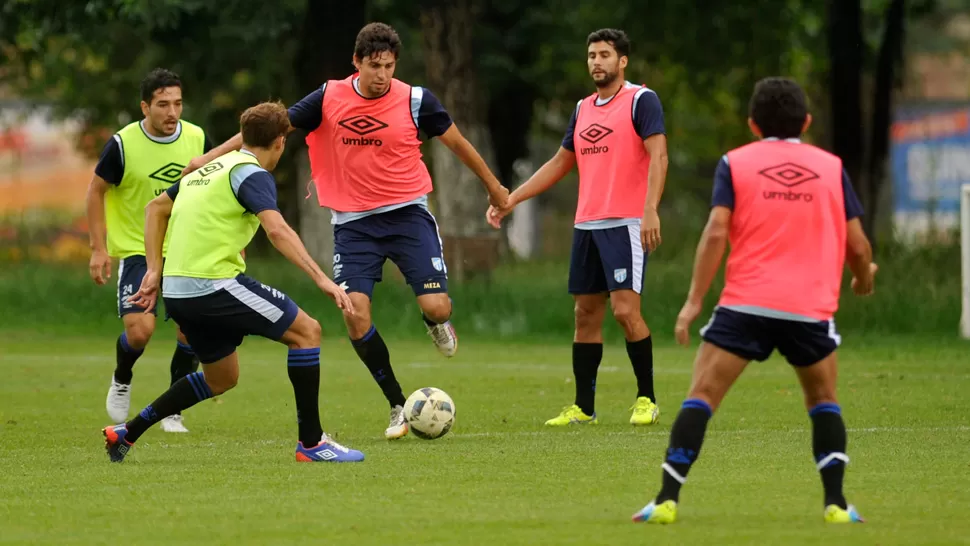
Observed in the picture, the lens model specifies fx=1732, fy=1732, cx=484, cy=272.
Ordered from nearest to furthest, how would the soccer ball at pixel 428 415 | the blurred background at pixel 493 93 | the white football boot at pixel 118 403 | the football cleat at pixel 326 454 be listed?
the football cleat at pixel 326 454, the soccer ball at pixel 428 415, the white football boot at pixel 118 403, the blurred background at pixel 493 93

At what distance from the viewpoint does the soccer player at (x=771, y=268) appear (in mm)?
6539

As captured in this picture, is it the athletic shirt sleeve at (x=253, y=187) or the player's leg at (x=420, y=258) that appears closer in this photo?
the athletic shirt sleeve at (x=253, y=187)

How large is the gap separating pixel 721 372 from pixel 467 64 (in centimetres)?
1713

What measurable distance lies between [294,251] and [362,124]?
215 centimetres

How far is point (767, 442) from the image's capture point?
959 cm

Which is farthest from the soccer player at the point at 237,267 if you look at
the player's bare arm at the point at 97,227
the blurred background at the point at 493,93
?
the blurred background at the point at 493,93

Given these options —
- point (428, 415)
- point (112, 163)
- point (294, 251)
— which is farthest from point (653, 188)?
point (112, 163)

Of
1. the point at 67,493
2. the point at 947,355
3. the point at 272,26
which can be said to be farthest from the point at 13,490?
the point at 272,26

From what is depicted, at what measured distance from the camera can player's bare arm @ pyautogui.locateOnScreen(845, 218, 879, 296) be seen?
674 centimetres

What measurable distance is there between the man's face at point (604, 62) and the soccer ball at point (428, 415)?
2.15m

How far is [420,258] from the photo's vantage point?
10.2 metres

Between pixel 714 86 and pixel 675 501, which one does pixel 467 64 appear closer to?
pixel 714 86

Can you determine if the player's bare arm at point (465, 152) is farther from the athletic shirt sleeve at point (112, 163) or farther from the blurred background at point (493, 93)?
the blurred background at point (493, 93)

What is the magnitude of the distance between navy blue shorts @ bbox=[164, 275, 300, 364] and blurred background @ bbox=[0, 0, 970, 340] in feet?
34.6
